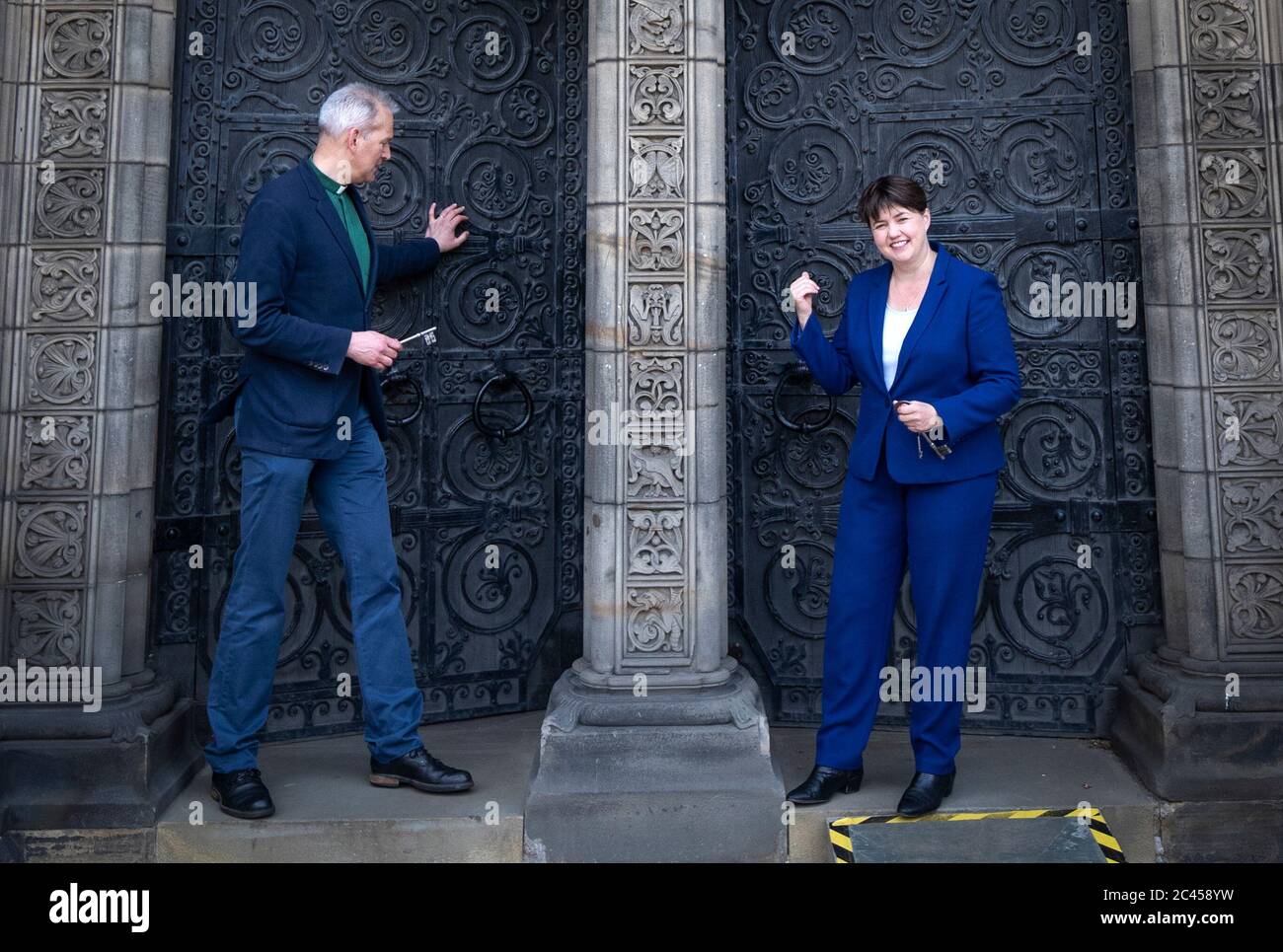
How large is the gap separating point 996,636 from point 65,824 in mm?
3750

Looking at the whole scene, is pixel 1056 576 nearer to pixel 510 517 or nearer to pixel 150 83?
pixel 510 517

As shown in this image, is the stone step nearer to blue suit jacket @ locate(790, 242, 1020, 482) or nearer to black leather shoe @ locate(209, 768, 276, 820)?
black leather shoe @ locate(209, 768, 276, 820)

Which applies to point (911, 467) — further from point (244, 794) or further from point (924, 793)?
point (244, 794)

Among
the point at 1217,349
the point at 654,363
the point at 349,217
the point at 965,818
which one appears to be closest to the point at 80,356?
the point at 349,217

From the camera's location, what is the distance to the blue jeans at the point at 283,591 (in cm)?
394

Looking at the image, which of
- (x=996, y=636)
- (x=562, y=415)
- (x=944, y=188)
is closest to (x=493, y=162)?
(x=562, y=415)

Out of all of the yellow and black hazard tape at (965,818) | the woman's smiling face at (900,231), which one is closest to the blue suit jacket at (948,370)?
the woman's smiling face at (900,231)

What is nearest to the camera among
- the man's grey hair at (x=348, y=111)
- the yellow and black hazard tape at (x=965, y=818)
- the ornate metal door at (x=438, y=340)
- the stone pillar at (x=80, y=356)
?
the yellow and black hazard tape at (x=965, y=818)

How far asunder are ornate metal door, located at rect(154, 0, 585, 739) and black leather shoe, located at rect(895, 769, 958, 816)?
1.71 m

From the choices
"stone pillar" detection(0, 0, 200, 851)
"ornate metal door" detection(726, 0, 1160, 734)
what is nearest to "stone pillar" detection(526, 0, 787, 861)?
"ornate metal door" detection(726, 0, 1160, 734)

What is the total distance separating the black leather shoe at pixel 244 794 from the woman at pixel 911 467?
1.87 meters

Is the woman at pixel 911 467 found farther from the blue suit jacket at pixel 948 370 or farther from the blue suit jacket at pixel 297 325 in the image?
the blue suit jacket at pixel 297 325

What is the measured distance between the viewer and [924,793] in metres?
3.93

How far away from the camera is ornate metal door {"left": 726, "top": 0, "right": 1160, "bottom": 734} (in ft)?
16.0
